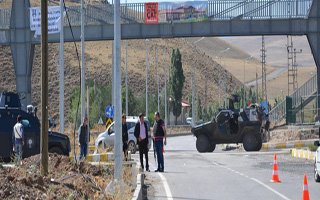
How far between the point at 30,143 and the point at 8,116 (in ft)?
3.98

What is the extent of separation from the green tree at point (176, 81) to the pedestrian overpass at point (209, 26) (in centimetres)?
5818

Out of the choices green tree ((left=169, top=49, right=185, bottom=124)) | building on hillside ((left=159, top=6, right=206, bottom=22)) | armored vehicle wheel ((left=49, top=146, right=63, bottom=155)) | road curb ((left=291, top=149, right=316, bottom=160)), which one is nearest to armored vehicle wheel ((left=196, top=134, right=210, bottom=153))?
road curb ((left=291, top=149, right=316, bottom=160))

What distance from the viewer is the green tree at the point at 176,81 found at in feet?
369

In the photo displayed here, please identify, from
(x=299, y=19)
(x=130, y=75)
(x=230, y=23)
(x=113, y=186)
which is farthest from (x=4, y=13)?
(x=130, y=75)

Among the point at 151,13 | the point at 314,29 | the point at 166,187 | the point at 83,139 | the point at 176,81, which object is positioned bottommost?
the point at 166,187

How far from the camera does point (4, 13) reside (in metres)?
A: 57.2

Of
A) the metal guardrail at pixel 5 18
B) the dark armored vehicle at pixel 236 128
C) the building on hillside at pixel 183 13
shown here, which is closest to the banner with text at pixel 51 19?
the dark armored vehicle at pixel 236 128

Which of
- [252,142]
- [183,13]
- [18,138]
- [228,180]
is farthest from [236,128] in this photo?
[228,180]

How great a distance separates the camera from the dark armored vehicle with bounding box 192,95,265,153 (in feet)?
141

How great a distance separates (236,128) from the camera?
43.0 meters

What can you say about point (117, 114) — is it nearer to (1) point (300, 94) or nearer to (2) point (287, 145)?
(2) point (287, 145)

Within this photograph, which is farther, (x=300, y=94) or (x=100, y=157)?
(x=300, y=94)

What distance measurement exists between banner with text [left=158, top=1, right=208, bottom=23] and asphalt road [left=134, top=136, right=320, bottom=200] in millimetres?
19888

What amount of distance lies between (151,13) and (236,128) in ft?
41.4
